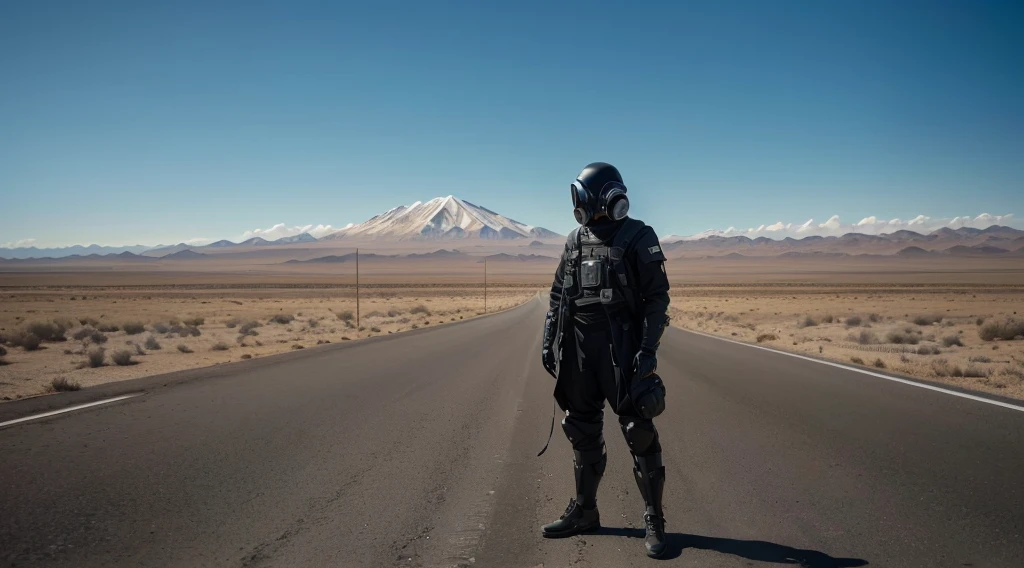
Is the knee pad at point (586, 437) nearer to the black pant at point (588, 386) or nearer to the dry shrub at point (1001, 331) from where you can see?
the black pant at point (588, 386)

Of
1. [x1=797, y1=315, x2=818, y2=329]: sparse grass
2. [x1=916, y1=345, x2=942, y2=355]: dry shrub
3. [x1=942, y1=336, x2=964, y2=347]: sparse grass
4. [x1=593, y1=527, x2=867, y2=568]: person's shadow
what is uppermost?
[x1=593, y1=527, x2=867, y2=568]: person's shadow

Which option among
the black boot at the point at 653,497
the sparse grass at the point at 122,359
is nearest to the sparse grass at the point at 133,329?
the sparse grass at the point at 122,359

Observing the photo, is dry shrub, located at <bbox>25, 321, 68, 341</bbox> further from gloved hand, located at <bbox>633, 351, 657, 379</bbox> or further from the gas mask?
gloved hand, located at <bbox>633, 351, 657, 379</bbox>

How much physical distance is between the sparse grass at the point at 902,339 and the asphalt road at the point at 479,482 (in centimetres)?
1242

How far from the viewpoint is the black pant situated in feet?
13.9

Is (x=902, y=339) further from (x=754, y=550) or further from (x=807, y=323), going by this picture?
(x=754, y=550)

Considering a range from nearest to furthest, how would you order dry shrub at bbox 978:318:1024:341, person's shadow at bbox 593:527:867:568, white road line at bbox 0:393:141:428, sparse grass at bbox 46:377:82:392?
person's shadow at bbox 593:527:867:568 < white road line at bbox 0:393:141:428 < sparse grass at bbox 46:377:82:392 < dry shrub at bbox 978:318:1024:341

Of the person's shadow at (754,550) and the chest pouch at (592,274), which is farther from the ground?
the chest pouch at (592,274)

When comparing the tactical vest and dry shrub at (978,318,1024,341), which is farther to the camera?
dry shrub at (978,318,1024,341)

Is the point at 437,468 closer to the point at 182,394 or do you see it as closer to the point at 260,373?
the point at 182,394

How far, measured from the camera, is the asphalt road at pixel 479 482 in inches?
152

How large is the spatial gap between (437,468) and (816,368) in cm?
946

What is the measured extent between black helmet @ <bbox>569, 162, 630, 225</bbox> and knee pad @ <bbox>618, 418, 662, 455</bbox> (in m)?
1.32

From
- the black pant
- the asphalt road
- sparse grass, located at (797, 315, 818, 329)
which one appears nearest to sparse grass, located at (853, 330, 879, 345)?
sparse grass, located at (797, 315, 818, 329)
